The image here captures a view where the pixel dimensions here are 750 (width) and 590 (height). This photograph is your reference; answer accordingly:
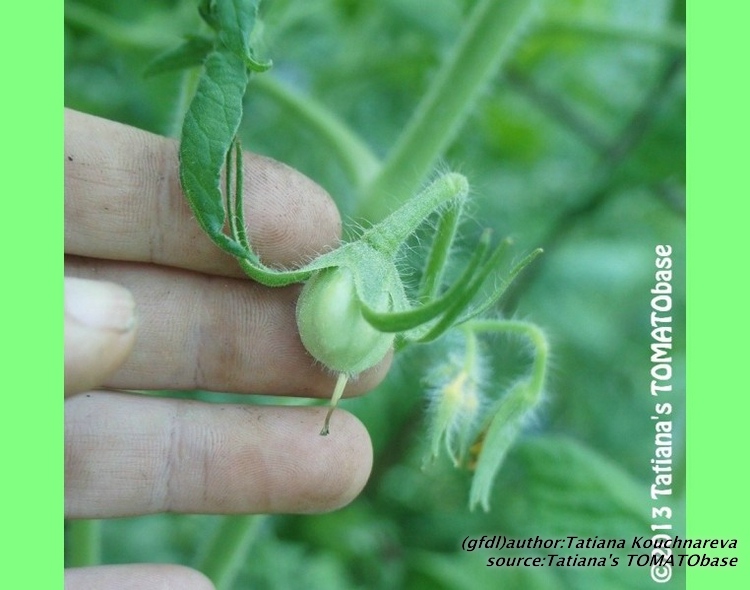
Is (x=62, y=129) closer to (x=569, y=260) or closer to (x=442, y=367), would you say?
(x=442, y=367)

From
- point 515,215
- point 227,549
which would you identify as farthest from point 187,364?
point 515,215

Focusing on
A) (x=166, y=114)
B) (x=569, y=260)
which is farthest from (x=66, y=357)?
(x=569, y=260)

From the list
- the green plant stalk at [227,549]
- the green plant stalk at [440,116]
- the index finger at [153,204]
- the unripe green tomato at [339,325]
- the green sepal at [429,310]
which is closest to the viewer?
the green sepal at [429,310]

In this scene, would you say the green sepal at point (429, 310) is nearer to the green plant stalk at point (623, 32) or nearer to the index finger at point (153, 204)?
the index finger at point (153, 204)

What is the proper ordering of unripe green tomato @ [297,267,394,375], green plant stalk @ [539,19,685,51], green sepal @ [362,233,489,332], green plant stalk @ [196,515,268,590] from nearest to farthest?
1. green sepal @ [362,233,489,332]
2. unripe green tomato @ [297,267,394,375]
3. green plant stalk @ [196,515,268,590]
4. green plant stalk @ [539,19,685,51]

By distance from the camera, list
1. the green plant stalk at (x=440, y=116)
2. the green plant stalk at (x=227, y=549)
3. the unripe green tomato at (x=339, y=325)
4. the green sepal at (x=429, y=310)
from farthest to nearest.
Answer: the green plant stalk at (x=227, y=549) → the green plant stalk at (x=440, y=116) → the unripe green tomato at (x=339, y=325) → the green sepal at (x=429, y=310)

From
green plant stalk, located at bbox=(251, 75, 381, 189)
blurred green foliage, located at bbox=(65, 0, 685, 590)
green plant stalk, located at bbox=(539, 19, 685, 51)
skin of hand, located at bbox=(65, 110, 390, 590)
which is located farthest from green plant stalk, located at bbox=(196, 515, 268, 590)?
green plant stalk, located at bbox=(539, 19, 685, 51)

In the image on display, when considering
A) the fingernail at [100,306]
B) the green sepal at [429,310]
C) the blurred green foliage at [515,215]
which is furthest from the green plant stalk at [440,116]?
the fingernail at [100,306]

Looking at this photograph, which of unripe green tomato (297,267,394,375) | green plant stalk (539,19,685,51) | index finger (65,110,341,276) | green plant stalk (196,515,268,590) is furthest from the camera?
green plant stalk (539,19,685,51)

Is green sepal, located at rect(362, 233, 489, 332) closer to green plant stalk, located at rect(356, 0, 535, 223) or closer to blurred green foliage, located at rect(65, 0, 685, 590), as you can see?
green plant stalk, located at rect(356, 0, 535, 223)
